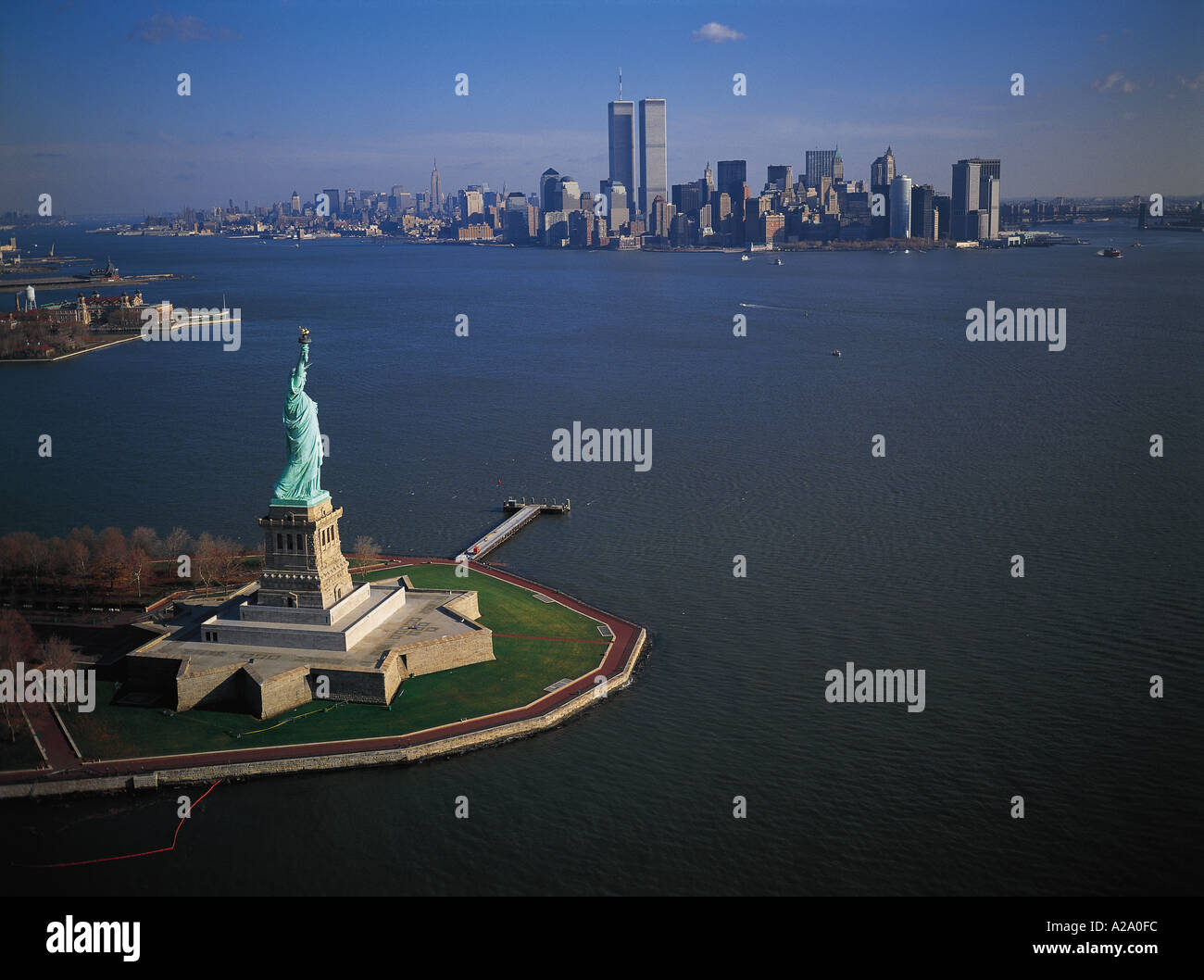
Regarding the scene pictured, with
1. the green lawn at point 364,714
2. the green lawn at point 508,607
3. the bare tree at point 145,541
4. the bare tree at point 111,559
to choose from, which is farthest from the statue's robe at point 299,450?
the bare tree at point 145,541

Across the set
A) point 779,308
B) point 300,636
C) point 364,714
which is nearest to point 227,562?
point 300,636

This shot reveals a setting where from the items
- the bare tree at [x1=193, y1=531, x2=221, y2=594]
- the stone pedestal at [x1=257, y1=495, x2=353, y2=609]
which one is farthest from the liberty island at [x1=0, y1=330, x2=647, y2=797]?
the bare tree at [x1=193, y1=531, x2=221, y2=594]

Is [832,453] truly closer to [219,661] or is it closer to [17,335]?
[219,661]

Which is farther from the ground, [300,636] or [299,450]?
[299,450]

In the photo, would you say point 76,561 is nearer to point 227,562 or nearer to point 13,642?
point 227,562

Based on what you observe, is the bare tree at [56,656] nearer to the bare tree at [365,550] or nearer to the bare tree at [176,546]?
the bare tree at [176,546]

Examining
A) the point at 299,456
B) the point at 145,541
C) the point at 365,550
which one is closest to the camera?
the point at 299,456
